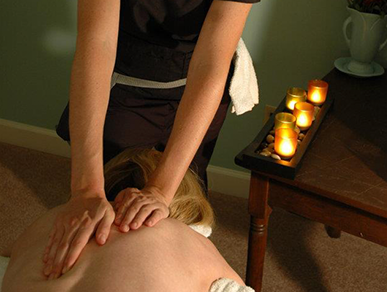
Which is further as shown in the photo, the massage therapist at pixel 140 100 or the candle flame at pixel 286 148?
the candle flame at pixel 286 148

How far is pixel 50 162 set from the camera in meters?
2.92

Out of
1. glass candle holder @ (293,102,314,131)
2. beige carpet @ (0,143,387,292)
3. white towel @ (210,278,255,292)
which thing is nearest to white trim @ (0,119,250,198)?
beige carpet @ (0,143,387,292)

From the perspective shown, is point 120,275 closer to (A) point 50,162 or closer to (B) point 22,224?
(B) point 22,224

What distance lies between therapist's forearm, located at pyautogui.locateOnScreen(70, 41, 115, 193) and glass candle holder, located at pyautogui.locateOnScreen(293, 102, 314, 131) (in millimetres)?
533

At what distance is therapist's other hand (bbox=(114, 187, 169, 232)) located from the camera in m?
1.18

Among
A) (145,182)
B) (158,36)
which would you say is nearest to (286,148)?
(145,182)

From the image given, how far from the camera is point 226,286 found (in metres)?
1.16

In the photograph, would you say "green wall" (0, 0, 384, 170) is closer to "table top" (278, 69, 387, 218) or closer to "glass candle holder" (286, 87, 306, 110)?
"table top" (278, 69, 387, 218)

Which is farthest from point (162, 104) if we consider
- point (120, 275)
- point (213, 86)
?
point (120, 275)

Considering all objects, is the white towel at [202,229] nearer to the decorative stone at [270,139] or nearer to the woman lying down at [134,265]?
the woman lying down at [134,265]

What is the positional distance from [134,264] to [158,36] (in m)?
0.87

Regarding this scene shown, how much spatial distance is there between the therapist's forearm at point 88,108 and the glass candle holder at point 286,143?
1.47 ft

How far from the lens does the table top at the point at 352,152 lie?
1.49 metres

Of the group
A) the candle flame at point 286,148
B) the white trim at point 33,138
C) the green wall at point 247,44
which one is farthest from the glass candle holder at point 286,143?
the white trim at point 33,138
